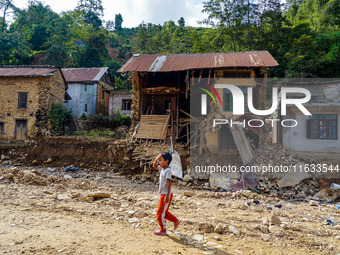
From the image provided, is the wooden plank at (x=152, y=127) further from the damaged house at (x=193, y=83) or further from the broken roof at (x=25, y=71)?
the broken roof at (x=25, y=71)

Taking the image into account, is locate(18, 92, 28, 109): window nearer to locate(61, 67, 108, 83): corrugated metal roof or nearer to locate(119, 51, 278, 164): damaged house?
locate(61, 67, 108, 83): corrugated metal roof

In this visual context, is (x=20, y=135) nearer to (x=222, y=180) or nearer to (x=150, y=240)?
(x=222, y=180)

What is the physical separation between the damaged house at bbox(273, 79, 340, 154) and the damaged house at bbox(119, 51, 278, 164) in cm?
276

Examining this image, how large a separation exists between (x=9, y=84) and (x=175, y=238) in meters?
19.4

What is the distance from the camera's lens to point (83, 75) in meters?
23.7

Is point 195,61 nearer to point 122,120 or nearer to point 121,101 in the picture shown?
point 122,120

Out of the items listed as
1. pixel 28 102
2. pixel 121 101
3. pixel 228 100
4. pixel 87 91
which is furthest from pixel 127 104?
pixel 228 100

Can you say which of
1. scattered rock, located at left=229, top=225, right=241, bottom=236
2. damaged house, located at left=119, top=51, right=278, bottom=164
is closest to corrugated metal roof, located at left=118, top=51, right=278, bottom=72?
damaged house, located at left=119, top=51, right=278, bottom=164

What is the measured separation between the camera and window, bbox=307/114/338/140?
43.3ft

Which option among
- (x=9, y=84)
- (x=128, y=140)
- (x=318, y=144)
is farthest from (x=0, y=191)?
(x=318, y=144)

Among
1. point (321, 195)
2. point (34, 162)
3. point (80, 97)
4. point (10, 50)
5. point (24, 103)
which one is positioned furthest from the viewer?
point (10, 50)

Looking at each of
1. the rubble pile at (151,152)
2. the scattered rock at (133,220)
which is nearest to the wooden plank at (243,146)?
the rubble pile at (151,152)

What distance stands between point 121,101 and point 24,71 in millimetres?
8992

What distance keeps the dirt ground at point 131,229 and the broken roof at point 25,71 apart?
12.8 m
